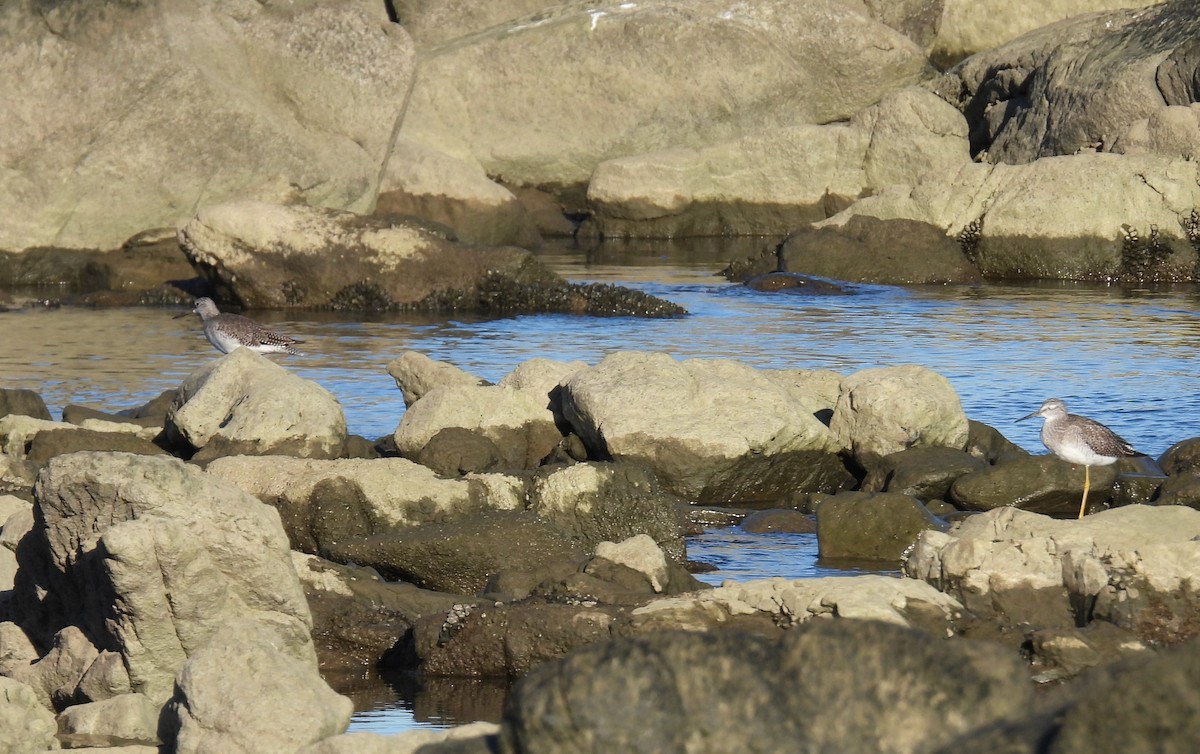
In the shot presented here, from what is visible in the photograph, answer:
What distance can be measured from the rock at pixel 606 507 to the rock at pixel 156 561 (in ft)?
9.34

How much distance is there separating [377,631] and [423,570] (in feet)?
3.11

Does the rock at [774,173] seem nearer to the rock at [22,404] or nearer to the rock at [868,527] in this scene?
the rock at [22,404]

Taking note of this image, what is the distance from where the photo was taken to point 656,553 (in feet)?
27.3

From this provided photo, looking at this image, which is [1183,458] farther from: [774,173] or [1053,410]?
[774,173]

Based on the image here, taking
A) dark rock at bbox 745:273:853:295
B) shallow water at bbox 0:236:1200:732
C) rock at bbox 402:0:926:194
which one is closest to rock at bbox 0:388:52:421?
shallow water at bbox 0:236:1200:732

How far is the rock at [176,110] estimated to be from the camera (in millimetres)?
22375

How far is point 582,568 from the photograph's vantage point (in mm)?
8383

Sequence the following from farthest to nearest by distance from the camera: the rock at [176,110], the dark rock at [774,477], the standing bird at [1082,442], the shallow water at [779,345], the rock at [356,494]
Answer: the rock at [176,110] → the shallow water at [779,345] → the dark rock at [774,477] → the standing bird at [1082,442] → the rock at [356,494]

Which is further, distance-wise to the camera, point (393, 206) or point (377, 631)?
point (393, 206)

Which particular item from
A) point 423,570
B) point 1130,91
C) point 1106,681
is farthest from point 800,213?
point 1106,681

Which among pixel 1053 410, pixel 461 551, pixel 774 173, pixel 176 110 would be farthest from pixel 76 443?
pixel 774 173

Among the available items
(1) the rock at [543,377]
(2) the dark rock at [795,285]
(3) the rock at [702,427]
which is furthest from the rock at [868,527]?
(2) the dark rock at [795,285]

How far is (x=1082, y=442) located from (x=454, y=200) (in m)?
19.7

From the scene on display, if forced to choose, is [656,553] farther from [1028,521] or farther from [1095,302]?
[1095,302]
